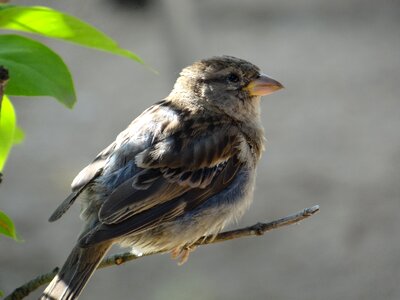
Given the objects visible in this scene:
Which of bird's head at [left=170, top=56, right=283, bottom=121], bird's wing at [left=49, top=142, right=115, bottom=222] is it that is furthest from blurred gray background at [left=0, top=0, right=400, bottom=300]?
bird's wing at [left=49, top=142, right=115, bottom=222]

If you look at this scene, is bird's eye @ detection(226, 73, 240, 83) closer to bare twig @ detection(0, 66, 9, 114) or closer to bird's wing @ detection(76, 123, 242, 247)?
bird's wing @ detection(76, 123, 242, 247)

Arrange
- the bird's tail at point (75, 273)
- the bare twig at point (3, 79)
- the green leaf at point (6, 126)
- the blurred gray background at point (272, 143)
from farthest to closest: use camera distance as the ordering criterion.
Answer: the blurred gray background at point (272, 143), the bird's tail at point (75, 273), the green leaf at point (6, 126), the bare twig at point (3, 79)

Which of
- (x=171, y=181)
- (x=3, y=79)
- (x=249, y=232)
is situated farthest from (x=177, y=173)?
(x=3, y=79)

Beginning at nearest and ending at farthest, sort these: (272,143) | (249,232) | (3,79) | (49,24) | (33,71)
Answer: (3,79)
(33,71)
(49,24)
(249,232)
(272,143)

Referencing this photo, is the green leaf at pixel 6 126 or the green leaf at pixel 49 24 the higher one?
the green leaf at pixel 49 24

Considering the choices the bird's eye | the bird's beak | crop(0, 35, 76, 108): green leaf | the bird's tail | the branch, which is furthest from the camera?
the bird's eye

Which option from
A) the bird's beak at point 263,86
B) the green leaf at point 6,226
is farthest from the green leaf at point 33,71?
the bird's beak at point 263,86

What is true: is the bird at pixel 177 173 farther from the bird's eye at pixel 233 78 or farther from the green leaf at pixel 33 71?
the green leaf at pixel 33 71

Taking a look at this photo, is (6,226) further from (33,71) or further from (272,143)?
(272,143)
